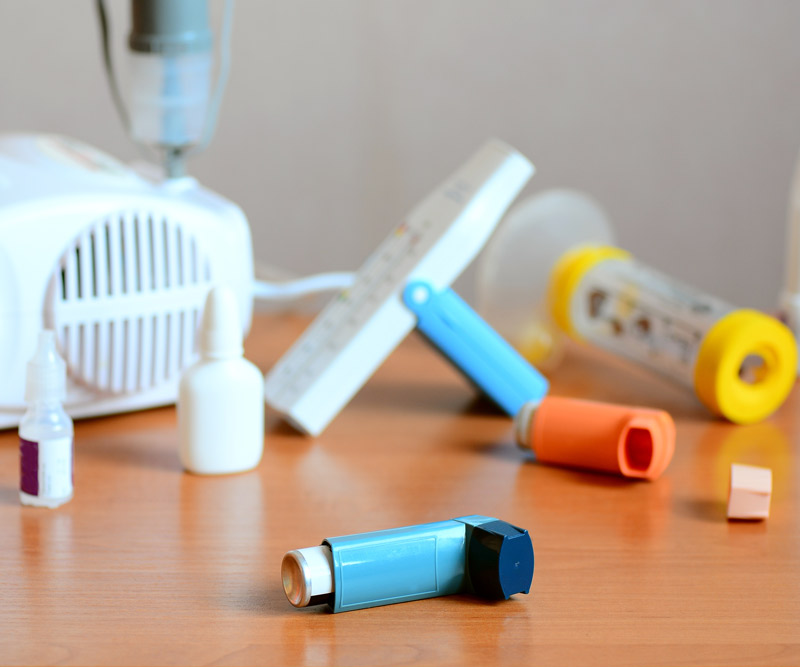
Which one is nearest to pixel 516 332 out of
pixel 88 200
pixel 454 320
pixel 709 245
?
pixel 454 320

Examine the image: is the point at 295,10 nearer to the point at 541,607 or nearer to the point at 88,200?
the point at 88,200

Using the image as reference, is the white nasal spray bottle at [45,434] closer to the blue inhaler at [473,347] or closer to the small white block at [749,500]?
the blue inhaler at [473,347]

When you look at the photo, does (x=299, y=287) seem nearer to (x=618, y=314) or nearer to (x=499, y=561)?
(x=618, y=314)

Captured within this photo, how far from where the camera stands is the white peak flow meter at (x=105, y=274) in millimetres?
666

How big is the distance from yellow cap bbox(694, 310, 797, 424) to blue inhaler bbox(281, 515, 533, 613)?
0.31 meters

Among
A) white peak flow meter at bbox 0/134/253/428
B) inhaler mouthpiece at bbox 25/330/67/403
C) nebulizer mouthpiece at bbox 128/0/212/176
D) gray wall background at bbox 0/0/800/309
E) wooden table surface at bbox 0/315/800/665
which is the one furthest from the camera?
gray wall background at bbox 0/0/800/309

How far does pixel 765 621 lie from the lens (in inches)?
17.8

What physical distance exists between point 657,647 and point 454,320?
311 mm

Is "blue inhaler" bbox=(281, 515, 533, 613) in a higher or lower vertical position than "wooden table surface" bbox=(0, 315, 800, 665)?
higher

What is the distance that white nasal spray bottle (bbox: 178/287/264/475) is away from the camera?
0.61m

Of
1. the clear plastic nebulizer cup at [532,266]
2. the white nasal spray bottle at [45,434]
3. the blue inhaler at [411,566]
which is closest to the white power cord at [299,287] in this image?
the clear plastic nebulizer cup at [532,266]

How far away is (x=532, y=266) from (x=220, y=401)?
360 millimetres

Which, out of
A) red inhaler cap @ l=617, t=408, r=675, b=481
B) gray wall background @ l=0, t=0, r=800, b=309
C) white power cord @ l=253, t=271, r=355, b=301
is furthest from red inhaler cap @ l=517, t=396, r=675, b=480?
gray wall background @ l=0, t=0, r=800, b=309

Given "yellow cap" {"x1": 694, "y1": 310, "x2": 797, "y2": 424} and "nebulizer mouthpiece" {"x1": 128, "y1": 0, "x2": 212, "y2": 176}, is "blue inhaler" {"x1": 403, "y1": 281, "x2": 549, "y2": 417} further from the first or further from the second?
"nebulizer mouthpiece" {"x1": 128, "y1": 0, "x2": 212, "y2": 176}
